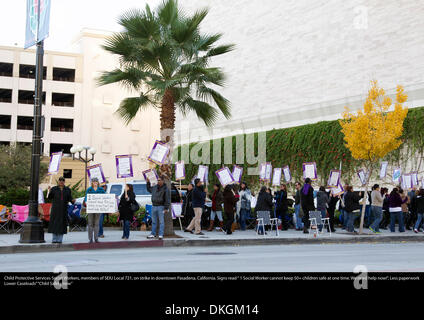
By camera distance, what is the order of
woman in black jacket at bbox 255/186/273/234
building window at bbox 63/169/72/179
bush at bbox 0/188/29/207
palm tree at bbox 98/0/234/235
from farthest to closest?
building window at bbox 63/169/72/179 → bush at bbox 0/188/29/207 → woman in black jacket at bbox 255/186/273/234 → palm tree at bbox 98/0/234/235

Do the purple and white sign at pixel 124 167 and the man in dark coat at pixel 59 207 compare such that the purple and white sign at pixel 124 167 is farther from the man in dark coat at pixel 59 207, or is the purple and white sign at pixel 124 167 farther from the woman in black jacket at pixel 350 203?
the woman in black jacket at pixel 350 203

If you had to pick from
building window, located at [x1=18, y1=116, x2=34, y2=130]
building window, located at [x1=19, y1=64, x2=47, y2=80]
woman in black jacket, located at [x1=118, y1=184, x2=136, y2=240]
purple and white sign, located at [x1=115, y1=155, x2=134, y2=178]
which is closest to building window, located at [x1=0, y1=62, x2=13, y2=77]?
building window, located at [x1=19, y1=64, x2=47, y2=80]

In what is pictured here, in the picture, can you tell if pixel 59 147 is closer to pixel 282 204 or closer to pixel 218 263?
pixel 282 204

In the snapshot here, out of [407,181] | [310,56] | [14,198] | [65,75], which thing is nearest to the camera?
[14,198]

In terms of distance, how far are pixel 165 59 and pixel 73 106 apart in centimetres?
4572

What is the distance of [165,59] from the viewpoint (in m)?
17.6

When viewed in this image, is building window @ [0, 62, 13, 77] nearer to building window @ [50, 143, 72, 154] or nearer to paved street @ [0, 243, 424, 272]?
building window @ [50, 143, 72, 154]

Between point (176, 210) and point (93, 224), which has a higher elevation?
point (176, 210)

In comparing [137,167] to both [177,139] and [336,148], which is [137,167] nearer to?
[177,139]

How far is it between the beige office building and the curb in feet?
133

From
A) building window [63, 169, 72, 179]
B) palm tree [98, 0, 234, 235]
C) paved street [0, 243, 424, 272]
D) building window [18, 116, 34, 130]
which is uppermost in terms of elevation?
building window [18, 116, 34, 130]

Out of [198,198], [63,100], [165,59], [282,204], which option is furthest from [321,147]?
[63,100]

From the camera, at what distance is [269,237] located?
59.3ft

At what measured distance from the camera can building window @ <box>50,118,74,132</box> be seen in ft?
197
